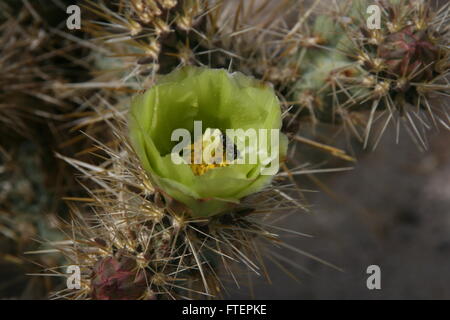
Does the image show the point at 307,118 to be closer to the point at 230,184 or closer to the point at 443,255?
the point at 230,184

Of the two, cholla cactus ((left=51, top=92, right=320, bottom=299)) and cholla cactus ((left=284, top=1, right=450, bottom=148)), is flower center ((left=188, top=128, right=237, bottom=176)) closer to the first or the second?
cholla cactus ((left=51, top=92, right=320, bottom=299))

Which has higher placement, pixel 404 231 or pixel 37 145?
pixel 37 145

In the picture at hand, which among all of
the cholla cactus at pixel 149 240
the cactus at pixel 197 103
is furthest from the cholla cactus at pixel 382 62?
the cholla cactus at pixel 149 240

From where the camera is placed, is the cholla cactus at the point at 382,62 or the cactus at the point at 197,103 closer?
the cactus at the point at 197,103

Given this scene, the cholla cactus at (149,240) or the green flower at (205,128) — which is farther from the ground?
the green flower at (205,128)

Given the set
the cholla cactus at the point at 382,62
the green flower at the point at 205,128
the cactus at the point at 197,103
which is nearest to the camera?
the green flower at the point at 205,128

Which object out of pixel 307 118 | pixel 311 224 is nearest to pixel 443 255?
pixel 311 224

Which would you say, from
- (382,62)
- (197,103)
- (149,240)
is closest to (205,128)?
(197,103)

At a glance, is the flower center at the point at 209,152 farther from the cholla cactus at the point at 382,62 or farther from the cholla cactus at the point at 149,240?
the cholla cactus at the point at 382,62
